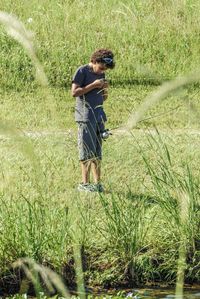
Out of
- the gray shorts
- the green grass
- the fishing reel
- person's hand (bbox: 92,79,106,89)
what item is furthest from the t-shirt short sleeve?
the green grass

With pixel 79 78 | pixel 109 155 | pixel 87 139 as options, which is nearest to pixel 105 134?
pixel 87 139

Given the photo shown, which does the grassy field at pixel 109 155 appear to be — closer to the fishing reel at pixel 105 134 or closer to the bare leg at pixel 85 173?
the bare leg at pixel 85 173

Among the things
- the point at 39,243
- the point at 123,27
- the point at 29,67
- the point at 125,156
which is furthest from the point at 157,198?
the point at 123,27

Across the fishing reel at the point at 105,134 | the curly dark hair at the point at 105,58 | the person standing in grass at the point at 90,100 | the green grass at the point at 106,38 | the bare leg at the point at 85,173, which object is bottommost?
the bare leg at the point at 85,173

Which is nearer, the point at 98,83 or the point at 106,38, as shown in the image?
the point at 98,83

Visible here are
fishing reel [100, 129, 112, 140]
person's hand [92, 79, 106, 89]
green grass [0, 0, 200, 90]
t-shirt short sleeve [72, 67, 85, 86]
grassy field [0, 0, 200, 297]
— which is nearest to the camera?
grassy field [0, 0, 200, 297]

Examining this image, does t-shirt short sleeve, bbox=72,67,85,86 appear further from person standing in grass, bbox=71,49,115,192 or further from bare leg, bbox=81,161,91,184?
bare leg, bbox=81,161,91,184

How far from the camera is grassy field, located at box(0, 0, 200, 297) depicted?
22.0ft

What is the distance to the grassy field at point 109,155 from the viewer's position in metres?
6.71

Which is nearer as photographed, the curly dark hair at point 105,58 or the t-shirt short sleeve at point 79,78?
the curly dark hair at point 105,58

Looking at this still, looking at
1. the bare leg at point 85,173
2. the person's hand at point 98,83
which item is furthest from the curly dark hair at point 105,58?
the bare leg at point 85,173

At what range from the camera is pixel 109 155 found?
10805mm

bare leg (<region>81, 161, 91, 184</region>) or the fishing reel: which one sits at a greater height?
the fishing reel

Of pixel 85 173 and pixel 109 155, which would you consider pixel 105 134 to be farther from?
pixel 109 155
